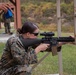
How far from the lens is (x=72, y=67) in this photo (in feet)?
23.9

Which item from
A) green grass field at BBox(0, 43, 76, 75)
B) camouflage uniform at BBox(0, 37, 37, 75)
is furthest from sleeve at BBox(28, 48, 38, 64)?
green grass field at BBox(0, 43, 76, 75)

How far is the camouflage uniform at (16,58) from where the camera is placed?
3877 millimetres

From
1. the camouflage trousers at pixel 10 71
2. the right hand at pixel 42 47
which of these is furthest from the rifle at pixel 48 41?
the camouflage trousers at pixel 10 71

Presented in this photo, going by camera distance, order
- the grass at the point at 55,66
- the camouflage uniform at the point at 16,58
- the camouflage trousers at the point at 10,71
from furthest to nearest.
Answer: the grass at the point at 55,66, the camouflage trousers at the point at 10,71, the camouflage uniform at the point at 16,58

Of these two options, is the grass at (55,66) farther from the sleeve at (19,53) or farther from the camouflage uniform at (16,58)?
the sleeve at (19,53)

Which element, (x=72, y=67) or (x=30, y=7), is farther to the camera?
(x=30, y=7)

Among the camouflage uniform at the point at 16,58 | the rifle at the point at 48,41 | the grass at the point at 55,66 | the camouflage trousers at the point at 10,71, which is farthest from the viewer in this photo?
the grass at the point at 55,66

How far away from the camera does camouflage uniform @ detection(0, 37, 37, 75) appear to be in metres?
3.88

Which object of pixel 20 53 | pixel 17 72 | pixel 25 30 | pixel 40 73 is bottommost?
pixel 40 73

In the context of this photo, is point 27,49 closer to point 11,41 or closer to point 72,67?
point 11,41

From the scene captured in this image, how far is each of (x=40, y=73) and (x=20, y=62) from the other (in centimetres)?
290

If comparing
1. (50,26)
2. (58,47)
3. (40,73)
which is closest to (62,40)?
(58,47)

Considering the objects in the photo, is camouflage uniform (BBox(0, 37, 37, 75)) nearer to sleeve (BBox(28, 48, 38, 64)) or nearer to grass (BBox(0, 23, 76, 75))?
sleeve (BBox(28, 48, 38, 64))

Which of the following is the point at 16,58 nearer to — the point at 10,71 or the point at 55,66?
the point at 10,71
